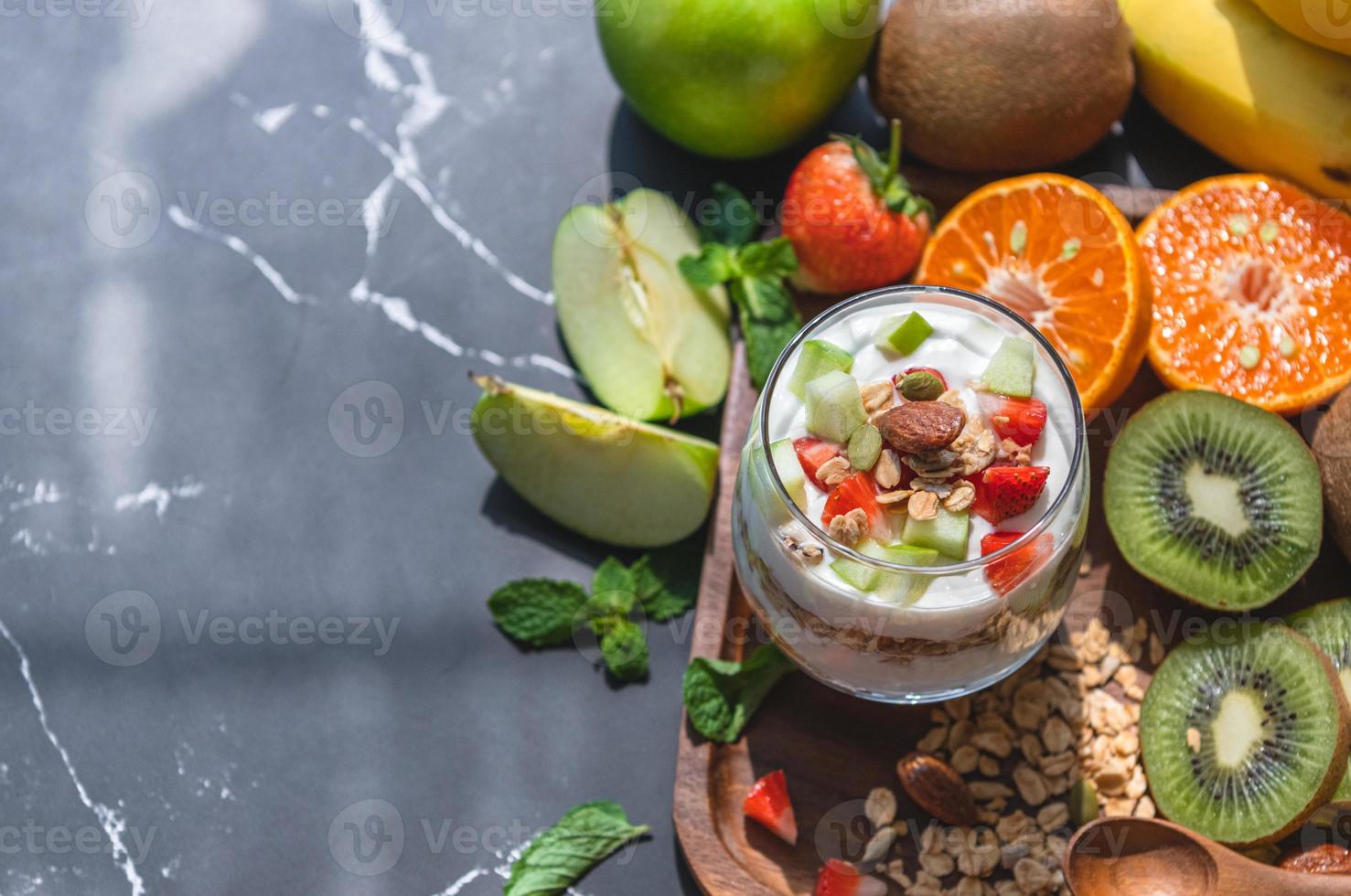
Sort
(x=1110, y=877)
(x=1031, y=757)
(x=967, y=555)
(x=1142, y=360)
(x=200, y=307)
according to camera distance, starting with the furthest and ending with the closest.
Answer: (x=200, y=307) → (x=1142, y=360) → (x=1031, y=757) → (x=1110, y=877) → (x=967, y=555)

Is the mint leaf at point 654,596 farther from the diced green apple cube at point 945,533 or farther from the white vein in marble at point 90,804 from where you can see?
the white vein in marble at point 90,804

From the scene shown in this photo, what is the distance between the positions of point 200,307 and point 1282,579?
1.55m

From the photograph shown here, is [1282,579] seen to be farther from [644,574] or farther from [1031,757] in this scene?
[644,574]

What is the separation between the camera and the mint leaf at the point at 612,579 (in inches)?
65.9

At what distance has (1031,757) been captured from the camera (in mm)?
1527

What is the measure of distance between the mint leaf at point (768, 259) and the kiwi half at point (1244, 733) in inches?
27.9

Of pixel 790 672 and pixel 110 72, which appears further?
pixel 110 72

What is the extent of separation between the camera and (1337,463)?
4.83 ft

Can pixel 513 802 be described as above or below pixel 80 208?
below

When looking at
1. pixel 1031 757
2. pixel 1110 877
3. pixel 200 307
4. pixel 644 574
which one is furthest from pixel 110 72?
pixel 1110 877

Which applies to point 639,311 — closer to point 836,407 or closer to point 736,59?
point 736,59

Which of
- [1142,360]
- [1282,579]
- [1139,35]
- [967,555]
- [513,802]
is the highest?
[1139,35]

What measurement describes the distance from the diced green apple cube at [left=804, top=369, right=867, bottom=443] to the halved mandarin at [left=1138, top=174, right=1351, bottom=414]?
1.88 feet


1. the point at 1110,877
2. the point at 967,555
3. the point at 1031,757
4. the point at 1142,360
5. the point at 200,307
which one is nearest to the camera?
the point at 967,555
